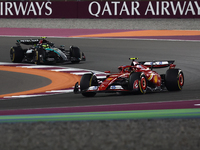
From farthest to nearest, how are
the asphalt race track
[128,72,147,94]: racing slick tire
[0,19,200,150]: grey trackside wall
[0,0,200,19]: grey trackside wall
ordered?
[0,0,200,19]: grey trackside wall < [128,72,147,94]: racing slick tire < the asphalt race track < [0,19,200,150]: grey trackside wall

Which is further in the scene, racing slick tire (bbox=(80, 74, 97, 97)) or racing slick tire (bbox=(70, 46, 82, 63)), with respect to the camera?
racing slick tire (bbox=(70, 46, 82, 63))

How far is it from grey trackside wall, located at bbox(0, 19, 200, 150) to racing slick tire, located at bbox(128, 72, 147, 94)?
3227mm

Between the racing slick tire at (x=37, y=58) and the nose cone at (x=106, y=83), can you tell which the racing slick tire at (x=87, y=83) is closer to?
the nose cone at (x=106, y=83)

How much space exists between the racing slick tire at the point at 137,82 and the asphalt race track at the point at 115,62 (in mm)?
176

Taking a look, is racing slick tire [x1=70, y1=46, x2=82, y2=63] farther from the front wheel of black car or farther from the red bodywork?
the red bodywork

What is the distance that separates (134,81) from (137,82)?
12 centimetres

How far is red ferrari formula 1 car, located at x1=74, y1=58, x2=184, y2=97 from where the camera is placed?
1109 cm

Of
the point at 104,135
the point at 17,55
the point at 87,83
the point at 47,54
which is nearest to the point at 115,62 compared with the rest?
the point at 47,54

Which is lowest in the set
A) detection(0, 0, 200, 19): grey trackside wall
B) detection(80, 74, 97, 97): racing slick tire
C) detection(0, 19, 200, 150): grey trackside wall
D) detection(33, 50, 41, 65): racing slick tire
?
detection(0, 19, 200, 150): grey trackside wall

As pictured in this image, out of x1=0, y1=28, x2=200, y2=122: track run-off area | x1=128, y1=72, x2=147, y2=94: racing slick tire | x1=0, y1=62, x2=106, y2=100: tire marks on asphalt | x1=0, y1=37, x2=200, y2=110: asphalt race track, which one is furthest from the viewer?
x1=0, y1=62, x2=106, y2=100: tire marks on asphalt

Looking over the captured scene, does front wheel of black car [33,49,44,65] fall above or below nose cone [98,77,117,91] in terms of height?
above

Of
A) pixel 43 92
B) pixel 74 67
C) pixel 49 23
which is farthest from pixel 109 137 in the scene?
pixel 49 23

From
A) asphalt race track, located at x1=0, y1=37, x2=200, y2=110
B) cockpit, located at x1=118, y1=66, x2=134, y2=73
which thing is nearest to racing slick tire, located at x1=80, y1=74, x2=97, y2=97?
asphalt race track, located at x1=0, y1=37, x2=200, y2=110

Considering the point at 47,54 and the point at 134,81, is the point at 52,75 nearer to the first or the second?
the point at 47,54
